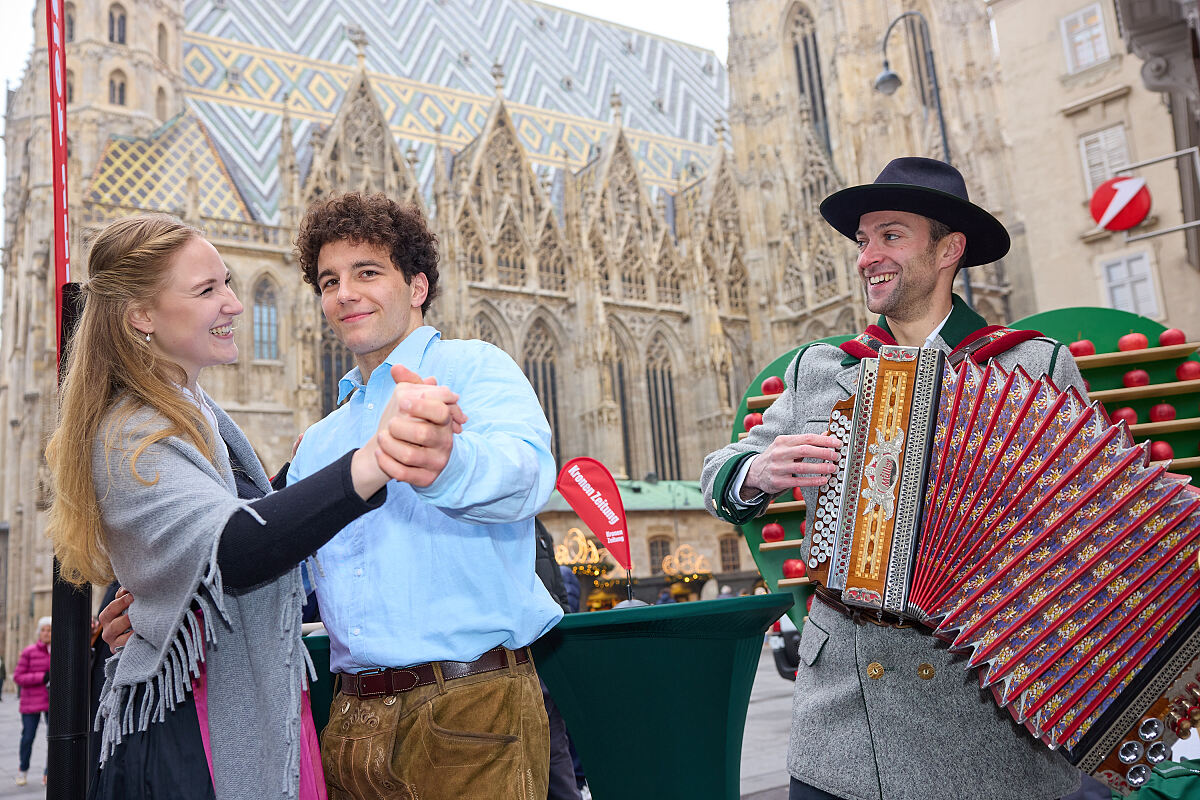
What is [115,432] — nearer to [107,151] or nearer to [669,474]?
[107,151]

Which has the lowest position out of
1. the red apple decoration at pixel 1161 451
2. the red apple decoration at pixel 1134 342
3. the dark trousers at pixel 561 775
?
the dark trousers at pixel 561 775

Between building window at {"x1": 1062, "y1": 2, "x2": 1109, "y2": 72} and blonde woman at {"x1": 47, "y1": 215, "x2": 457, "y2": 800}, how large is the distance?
15275mm

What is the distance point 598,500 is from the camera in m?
6.05

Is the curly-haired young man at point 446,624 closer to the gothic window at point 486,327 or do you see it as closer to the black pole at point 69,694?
the black pole at point 69,694

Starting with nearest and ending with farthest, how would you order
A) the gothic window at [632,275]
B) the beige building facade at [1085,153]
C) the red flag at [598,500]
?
the red flag at [598,500] → the beige building facade at [1085,153] → the gothic window at [632,275]

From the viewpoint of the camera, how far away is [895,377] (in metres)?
2.06

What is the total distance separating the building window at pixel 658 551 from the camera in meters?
25.2

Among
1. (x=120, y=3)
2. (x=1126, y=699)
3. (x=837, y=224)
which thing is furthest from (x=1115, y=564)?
(x=120, y=3)

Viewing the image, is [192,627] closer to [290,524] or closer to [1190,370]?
[290,524]

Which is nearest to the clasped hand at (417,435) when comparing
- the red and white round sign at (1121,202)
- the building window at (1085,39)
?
the red and white round sign at (1121,202)

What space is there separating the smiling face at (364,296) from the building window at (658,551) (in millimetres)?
23348

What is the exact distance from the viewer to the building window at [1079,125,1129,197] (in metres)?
13.7

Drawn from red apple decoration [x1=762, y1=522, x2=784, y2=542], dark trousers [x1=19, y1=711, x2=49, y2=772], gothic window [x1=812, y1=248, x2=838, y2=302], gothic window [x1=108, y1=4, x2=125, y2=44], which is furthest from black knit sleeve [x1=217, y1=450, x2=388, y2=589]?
gothic window [x1=812, y1=248, x2=838, y2=302]

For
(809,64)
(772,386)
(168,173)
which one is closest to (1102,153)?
(772,386)
